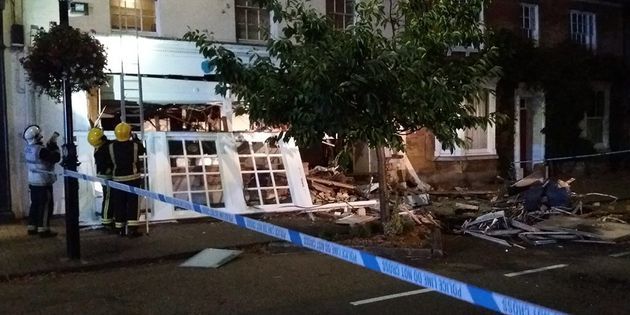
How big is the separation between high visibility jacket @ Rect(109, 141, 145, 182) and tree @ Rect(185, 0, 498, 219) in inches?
71.3

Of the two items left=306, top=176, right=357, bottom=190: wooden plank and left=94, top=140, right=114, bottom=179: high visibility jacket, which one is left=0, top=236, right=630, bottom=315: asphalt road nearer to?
left=94, top=140, right=114, bottom=179: high visibility jacket

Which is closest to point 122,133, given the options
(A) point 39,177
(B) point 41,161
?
(B) point 41,161

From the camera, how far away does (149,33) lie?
13.6 m

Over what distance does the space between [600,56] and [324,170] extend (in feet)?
36.8

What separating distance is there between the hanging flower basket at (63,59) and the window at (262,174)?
4.23 meters

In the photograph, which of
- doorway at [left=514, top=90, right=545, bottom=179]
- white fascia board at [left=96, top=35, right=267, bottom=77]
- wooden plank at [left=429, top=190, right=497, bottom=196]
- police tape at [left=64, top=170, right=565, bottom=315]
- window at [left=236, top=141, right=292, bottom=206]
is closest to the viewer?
police tape at [left=64, top=170, right=565, bottom=315]

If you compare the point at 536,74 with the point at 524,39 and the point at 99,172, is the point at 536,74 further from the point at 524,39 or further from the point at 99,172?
the point at 99,172

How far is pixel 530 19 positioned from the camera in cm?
2034

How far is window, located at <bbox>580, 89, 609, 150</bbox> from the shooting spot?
860 inches

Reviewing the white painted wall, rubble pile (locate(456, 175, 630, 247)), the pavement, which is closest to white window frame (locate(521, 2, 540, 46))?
rubble pile (locate(456, 175, 630, 247))

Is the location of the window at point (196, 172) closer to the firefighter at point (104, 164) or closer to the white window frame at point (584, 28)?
the firefighter at point (104, 164)

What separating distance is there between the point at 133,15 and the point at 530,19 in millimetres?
12105

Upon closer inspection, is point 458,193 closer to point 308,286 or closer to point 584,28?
point 308,286

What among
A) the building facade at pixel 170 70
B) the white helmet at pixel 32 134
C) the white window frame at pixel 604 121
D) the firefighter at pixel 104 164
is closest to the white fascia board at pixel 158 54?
the building facade at pixel 170 70
